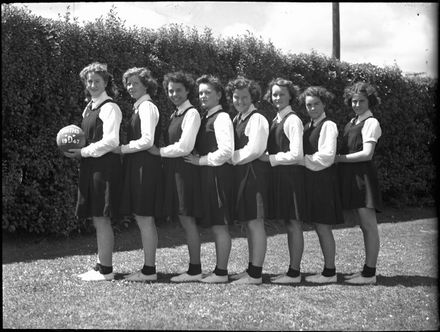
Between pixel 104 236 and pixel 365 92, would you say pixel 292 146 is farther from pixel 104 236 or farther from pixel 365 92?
pixel 104 236

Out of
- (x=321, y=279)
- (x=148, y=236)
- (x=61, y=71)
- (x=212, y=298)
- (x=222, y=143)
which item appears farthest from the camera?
(x=61, y=71)

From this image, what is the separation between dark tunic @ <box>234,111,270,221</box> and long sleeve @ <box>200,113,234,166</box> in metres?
0.21

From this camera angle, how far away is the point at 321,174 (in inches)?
265

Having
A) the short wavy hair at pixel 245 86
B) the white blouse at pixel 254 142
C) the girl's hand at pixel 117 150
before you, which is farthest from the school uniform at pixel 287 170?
the girl's hand at pixel 117 150

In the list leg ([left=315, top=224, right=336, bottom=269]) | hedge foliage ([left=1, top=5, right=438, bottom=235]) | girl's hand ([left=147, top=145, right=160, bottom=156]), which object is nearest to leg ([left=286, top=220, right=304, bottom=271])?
leg ([left=315, top=224, right=336, bottom=269])

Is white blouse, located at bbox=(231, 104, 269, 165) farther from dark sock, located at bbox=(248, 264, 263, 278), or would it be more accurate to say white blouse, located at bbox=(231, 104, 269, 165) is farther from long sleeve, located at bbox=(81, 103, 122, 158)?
long sleeve, located at bbox=(81, 103, 122, 158)

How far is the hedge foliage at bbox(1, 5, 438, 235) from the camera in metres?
9.02

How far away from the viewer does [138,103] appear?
680 cm

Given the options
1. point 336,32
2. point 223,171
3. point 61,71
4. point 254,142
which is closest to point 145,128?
point 223,171

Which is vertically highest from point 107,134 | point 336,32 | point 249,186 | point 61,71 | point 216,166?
point 336,32

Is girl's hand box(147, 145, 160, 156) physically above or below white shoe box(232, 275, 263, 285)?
above

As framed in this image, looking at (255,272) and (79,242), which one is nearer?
(255,272)

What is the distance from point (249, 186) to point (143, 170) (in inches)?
44.2

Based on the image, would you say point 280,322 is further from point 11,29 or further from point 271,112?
point 271,112
